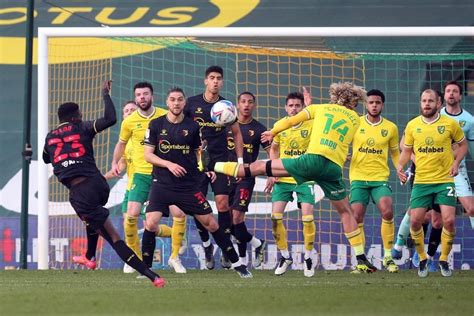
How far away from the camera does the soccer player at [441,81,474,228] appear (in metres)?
14.6

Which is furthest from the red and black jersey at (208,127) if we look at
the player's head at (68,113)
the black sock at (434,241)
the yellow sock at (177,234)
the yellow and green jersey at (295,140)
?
the player's head at (68,113)

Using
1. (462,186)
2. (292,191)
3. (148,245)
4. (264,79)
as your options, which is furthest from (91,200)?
(264,79)

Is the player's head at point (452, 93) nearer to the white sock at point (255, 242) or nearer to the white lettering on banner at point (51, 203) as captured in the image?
the white sock at point (255, 242)

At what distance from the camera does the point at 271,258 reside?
58.2ft

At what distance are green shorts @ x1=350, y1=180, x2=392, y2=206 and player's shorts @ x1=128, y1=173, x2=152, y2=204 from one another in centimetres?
249

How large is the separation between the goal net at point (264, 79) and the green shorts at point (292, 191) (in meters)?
2.53

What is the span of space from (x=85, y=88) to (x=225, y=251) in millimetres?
5826

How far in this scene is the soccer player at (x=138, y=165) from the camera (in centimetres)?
1487

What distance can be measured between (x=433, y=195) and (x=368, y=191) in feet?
4.82

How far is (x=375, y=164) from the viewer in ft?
49.8

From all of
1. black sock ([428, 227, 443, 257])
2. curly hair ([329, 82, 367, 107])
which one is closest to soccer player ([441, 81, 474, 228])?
black sock ([428, 227, 443, 257])

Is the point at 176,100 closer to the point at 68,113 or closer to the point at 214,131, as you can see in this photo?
the point at 68,113

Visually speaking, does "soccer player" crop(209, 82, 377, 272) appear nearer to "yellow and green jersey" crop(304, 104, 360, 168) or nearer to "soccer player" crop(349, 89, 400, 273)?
"yellow and green jersey" crop(304, 104, 360, 168)

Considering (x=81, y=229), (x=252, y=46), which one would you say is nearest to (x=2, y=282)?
(x=81, y=229)
